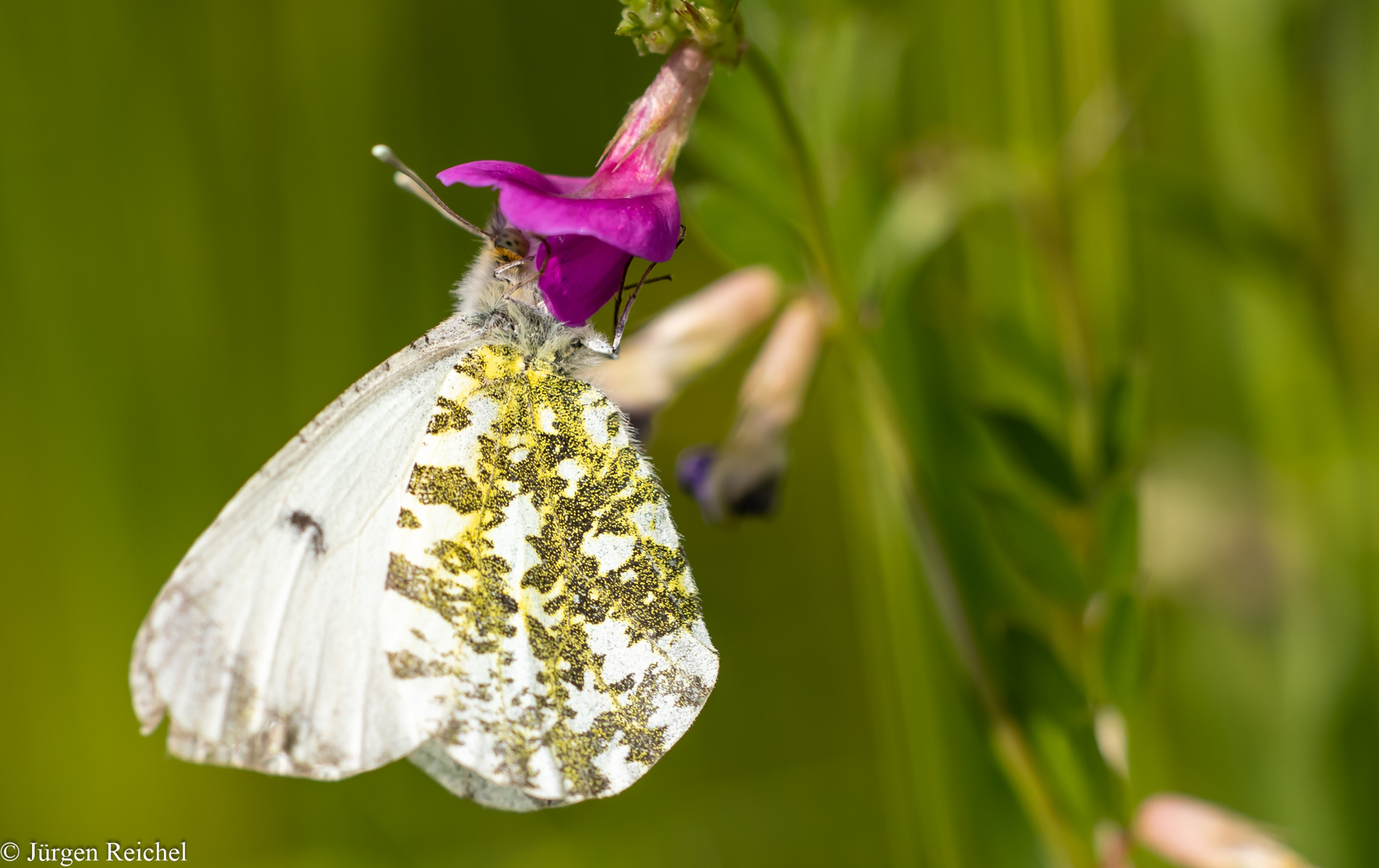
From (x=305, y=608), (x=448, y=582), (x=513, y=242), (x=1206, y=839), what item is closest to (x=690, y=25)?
(x=513, y=242)

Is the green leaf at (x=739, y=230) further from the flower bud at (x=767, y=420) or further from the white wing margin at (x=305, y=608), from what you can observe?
the white wing margin at (x=305, y=608)

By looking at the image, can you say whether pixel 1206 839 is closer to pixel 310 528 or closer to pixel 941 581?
pixel 941 581

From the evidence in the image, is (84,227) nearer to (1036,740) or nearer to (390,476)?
(390,476)

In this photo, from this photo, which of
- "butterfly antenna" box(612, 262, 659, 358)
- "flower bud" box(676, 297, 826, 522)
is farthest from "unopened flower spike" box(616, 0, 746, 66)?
"flower bud" box(676, 297, 826, 522)

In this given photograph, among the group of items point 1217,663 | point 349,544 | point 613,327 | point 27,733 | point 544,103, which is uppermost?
point 544,103

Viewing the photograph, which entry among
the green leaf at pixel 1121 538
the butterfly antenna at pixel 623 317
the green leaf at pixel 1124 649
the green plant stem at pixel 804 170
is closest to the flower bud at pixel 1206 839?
the green leaf at pixel 1124 649

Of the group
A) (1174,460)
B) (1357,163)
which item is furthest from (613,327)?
(1174,460)
